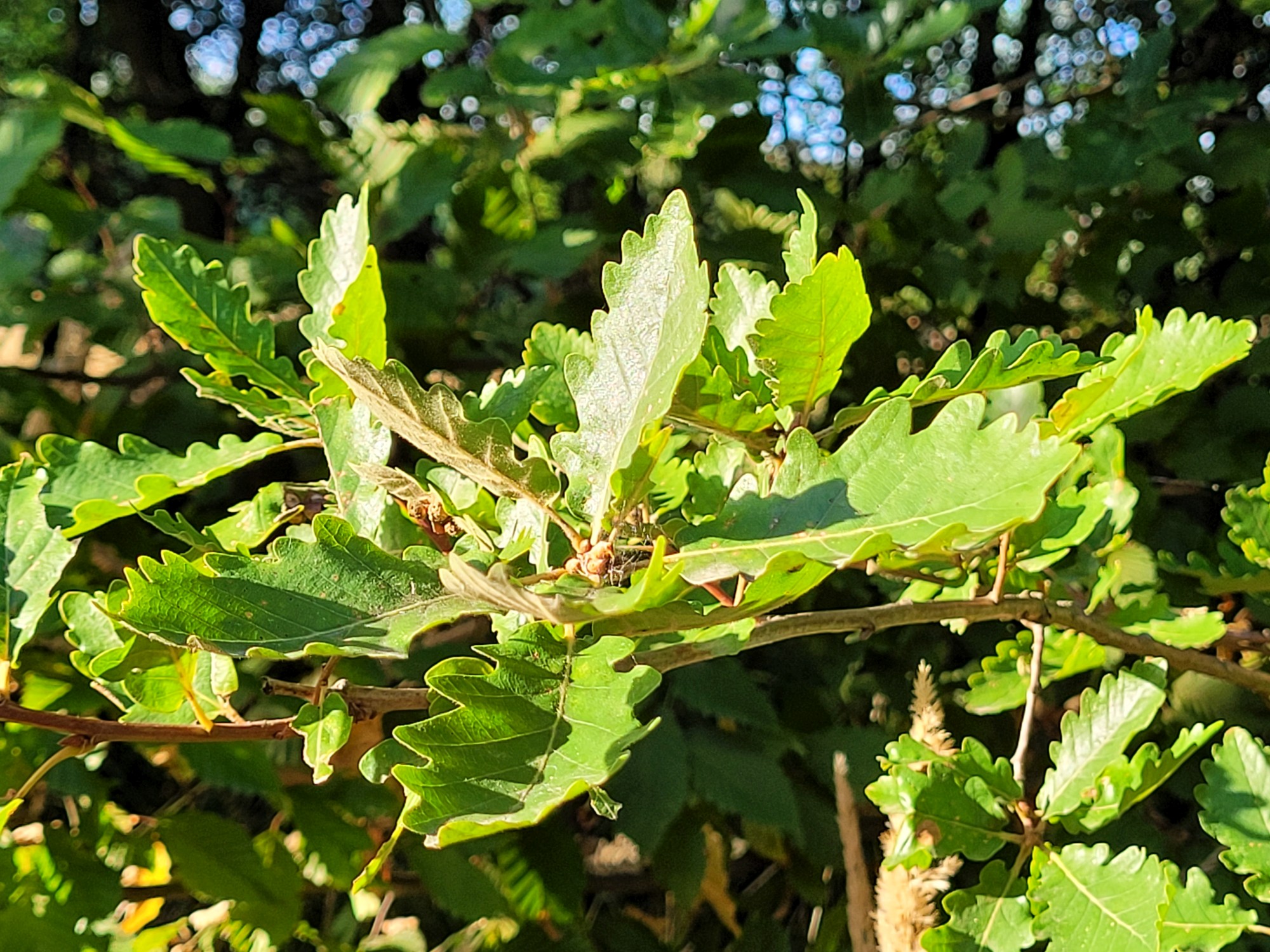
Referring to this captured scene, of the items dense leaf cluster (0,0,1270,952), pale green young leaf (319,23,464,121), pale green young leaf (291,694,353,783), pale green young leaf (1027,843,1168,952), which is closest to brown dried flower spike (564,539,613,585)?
dense leaf cluster (0,0,1270,952)

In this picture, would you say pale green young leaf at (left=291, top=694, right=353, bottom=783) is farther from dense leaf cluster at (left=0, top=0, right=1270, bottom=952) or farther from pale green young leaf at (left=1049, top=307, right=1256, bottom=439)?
pale green young leaf at (left=1049, top=307, right=1256, bottom=439)

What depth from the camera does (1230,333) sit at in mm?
499

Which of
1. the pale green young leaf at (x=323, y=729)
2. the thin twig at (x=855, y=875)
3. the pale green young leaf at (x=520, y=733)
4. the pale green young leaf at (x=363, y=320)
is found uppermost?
the pale green young leaf at (x=363, y=320)

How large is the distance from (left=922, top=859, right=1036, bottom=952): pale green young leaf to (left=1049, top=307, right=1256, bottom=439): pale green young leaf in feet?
0.82

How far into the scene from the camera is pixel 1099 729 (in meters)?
0.59

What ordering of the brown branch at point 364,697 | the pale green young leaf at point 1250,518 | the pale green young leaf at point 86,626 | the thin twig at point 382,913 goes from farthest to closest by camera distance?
the thin twig at point 382,913, the pale green young leaf at point 1250,518, the pale green young leaf at point 86,626, the brown branch at point 364,697

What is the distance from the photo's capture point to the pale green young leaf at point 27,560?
53 centimetres

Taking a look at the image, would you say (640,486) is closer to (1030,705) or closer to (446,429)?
(446,429)

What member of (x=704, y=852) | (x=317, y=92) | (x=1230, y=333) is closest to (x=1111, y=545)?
(x=1230, y=333)

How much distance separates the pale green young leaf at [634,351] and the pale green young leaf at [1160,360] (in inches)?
7.5

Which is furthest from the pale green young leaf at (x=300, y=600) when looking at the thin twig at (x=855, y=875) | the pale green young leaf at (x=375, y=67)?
the pale green young leaf at (x=375, y=67)

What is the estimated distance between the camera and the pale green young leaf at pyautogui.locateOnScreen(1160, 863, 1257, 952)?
55 centimetres

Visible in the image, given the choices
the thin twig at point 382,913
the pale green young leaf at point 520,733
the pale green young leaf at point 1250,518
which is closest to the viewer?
the pale green young leaf at point 520,733

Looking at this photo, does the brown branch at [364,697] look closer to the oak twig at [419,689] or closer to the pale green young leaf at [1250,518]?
the oak twig at [419,689]
